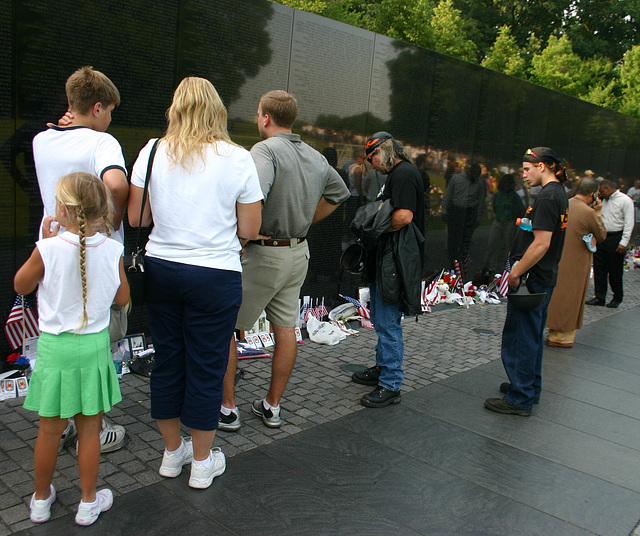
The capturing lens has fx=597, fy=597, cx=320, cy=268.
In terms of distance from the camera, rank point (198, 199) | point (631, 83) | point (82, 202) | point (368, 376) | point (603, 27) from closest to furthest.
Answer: point (82, 202) → point (198, 199) → point (368, 376) → point (631, 83) → point (603, 27)

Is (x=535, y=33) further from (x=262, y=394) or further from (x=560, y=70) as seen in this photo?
(x=262, y=394)

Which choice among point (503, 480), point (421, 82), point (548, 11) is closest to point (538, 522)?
point (503, 480)

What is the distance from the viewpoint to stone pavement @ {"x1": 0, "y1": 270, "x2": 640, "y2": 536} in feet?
9.62

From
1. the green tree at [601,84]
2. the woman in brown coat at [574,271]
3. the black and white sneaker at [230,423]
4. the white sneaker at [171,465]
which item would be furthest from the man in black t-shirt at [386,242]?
the green tree at [601,84]

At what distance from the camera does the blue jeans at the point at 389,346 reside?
168 inches

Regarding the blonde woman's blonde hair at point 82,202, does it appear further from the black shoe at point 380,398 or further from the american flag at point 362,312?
the american flag at point 362,312

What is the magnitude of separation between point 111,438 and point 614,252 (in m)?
8.00

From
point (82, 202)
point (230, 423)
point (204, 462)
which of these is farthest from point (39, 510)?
point (82, 202)

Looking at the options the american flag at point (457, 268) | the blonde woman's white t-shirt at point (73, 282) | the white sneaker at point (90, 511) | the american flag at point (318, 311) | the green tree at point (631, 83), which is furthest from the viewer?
the green tree at point (631, 83)

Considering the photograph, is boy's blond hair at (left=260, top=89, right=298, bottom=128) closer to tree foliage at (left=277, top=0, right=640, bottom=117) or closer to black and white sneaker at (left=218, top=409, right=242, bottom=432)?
black and white sneaker at (left=218, top=409, right=242, bottom=432)

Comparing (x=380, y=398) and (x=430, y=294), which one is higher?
(x=430, y=294)

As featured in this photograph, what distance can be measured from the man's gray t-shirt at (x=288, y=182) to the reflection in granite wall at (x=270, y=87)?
171 cm

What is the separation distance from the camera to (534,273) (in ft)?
14.4

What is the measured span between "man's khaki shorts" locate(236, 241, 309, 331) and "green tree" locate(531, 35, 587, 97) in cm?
2433
